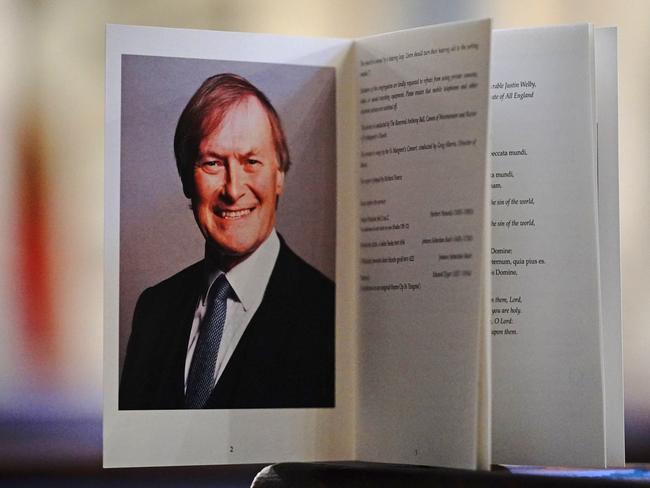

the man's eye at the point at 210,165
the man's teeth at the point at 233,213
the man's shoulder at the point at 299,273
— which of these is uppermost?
the man's eye at the point at 210,165

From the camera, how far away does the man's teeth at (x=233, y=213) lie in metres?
0.52

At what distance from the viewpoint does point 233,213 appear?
52 centimetres

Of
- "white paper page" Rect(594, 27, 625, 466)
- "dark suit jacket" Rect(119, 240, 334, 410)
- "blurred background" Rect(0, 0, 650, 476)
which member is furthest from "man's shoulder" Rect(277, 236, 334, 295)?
"blurred background" Rect(0, 0, 650, 476)

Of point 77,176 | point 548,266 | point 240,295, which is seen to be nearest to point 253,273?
point 240,295

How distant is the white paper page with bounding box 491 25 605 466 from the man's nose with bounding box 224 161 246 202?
5.7 inches

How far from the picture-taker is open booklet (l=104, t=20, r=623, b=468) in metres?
0.48

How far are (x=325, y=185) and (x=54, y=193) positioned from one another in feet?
2.01

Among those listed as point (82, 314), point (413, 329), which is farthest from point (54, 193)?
point (413, 329)

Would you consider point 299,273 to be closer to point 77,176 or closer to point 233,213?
point 233,213

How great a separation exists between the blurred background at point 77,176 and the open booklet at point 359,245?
547 millimetres

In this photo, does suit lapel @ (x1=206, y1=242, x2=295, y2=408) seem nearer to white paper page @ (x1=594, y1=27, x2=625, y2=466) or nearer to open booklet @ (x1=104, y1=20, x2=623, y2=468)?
open booklet @ (x1=104, y1=20, x2=623, y2=468)

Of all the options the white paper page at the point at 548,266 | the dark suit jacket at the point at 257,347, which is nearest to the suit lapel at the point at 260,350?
the dark suit jacket at the point at 257,347

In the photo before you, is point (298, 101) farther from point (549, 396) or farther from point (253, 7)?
point (253, 7)

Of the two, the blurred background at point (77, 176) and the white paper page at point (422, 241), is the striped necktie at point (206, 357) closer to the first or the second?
the white paper page at point (422, 241)
